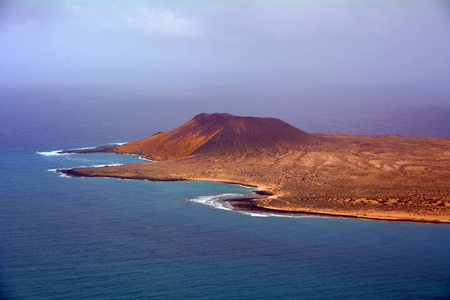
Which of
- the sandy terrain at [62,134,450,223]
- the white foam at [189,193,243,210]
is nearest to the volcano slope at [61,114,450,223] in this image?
the sandy terrain at [62,134,450,223]

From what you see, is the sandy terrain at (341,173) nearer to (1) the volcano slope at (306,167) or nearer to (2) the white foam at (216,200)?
(1) the volcano slope at (306,167)

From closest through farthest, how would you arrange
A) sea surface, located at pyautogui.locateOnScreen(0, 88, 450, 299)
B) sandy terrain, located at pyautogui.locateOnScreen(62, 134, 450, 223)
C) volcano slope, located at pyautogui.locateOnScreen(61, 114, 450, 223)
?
1. sea surface, located at pyautogui.locateOnScreen(0, 88, 450, 299)
2. sandy terrain, located at pyautogui.locateOnScreen(62, 134, 450, 223)
3. volcano slope, located at pyautogui.locateOnScreen(61, 114, 450, 223)

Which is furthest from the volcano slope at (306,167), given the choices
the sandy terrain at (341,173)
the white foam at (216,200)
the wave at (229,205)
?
the white foam at (216,200)

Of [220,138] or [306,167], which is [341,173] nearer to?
[306,167]

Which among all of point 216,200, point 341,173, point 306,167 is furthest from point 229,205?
point 341,173

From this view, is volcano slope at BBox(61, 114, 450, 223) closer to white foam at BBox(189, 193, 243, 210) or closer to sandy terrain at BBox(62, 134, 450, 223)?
sandy terrain at BBox(62, 134, 450, 223)

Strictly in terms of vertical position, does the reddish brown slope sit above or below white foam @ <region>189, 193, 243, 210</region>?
above

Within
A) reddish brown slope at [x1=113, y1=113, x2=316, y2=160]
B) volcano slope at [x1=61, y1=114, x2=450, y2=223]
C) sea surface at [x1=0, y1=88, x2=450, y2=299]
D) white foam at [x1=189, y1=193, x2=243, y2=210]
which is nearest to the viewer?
sea surface at [x1=0, y1=88, x2=450, y2=299]
